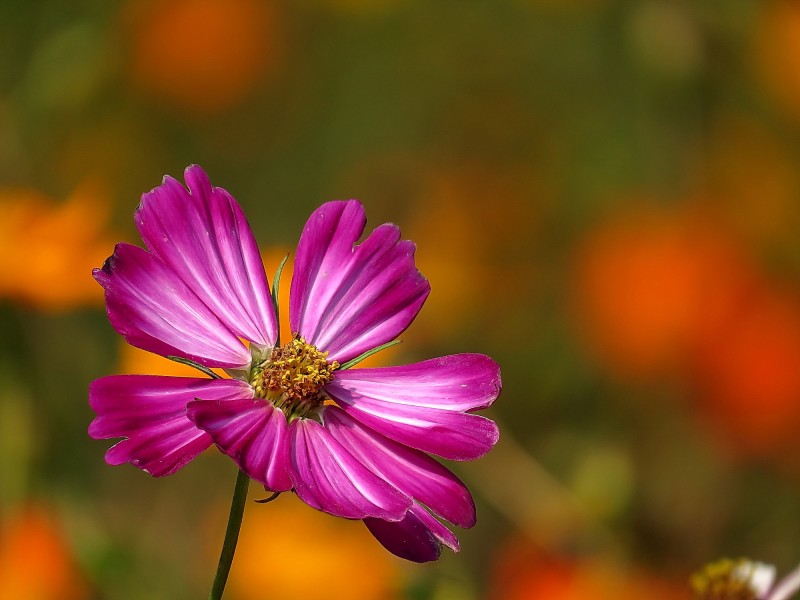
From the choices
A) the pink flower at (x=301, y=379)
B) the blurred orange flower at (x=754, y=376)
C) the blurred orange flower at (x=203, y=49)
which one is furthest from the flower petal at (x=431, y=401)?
the blurred orange flower at (x=203, y=49)

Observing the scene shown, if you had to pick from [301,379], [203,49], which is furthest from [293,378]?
[203,49]

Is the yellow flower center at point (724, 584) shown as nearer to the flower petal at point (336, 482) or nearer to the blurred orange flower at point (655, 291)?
the flower petal at point (336, 482)

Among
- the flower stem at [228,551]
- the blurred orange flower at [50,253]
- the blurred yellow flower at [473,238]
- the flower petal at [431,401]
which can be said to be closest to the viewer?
the flower stem at [228,551]

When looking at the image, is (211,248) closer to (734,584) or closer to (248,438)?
(248,438)

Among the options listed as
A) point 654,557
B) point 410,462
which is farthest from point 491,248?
point 410,462

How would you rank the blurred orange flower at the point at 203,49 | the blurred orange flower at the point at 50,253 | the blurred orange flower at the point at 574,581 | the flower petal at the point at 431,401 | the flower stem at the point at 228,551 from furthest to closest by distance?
1. the blurred orange flower at the point at 203,49
2. the blurred orange flower at the point at 574,581
3. the blurred orange flower at the point at 50,253
4. the flower petal at the point at 431,401
5. the flower stem at the point at 228,551

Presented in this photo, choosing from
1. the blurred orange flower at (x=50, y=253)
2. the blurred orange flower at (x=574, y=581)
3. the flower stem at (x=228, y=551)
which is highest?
the flower stem at (x=228, y=551)

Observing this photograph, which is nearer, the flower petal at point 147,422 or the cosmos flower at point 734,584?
the flower petal at point 147,422
